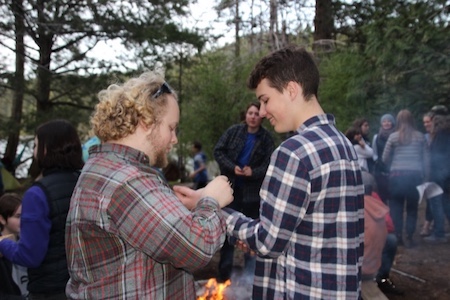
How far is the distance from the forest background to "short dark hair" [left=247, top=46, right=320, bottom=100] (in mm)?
5838

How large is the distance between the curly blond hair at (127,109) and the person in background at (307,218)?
53 centimetres

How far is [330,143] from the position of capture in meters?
1.81

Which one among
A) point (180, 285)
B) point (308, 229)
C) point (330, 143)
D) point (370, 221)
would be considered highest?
point (330, 143)

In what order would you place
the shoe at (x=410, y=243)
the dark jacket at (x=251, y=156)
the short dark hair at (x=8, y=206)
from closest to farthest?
the short dark hair at (x=8, y=206) → the dark jacket at (x=251, y=156) → the shoe at (x=410, y=243)

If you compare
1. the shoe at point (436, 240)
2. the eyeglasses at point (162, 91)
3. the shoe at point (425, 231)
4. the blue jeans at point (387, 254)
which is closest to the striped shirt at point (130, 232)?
the eyeglasses at point (162, 91)

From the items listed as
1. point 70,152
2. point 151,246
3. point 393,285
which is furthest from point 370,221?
point 151,246

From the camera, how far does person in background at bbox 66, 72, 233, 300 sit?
146cm

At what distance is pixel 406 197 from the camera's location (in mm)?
6195

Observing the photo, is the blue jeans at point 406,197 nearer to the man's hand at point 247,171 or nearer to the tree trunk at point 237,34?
the man's hand at point 247,171

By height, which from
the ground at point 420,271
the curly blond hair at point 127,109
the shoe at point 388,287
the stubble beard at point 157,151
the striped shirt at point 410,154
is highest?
the curly blond hair at point 127,109

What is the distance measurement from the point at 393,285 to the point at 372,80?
5.23 metres

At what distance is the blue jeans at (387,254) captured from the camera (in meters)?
4.54

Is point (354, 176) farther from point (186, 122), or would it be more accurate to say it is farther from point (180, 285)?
point (186, 122)

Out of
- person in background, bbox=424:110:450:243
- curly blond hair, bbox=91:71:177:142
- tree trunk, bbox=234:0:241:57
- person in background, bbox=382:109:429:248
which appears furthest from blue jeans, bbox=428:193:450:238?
tree trunk, bbox=234:0:241:57
